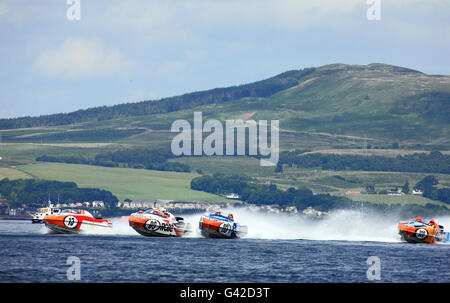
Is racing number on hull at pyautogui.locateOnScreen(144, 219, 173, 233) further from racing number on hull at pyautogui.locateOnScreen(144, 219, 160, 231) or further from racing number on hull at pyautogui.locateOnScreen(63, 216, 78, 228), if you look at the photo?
racing number on hull at pyautogui.locateOnScreen(63, 216, 78, 228)

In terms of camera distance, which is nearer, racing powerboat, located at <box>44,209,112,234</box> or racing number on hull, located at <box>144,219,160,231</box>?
racing number on hull, located at <box>144,219,160,231</box>

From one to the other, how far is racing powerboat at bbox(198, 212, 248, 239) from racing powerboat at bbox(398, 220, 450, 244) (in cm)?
2062

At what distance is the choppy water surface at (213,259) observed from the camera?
62.4 meters

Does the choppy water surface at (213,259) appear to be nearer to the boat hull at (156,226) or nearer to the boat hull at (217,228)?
the boat hull at (217,228)

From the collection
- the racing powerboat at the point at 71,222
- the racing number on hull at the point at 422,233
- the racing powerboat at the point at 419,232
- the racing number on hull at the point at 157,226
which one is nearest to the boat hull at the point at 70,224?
the racing powerboat at the point at 71,222

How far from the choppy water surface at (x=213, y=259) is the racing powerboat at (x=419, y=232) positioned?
0.88 metres

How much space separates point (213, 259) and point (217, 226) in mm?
21590

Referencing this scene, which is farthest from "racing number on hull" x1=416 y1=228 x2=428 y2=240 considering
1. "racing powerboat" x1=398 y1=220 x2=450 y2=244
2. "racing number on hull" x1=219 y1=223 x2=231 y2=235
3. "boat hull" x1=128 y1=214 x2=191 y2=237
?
"boat hull" x1=128 y1=214 x2=191 y2=237

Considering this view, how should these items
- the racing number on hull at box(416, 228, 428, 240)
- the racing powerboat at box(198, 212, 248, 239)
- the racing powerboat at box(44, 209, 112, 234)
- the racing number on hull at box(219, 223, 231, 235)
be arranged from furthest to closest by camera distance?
the racing powerboat at box(44, 209, 112, 234) < the racing number on hull at box(219, 223, 231, 235) < the racing powerboat at box(198, 212, 248, 239) < the racing number on hull at box(416, 228, 428, 240)

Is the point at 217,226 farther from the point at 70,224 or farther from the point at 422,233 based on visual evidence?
the point at 422,233

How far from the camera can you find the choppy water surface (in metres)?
62.4

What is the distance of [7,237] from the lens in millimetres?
97438

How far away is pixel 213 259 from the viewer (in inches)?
2938
